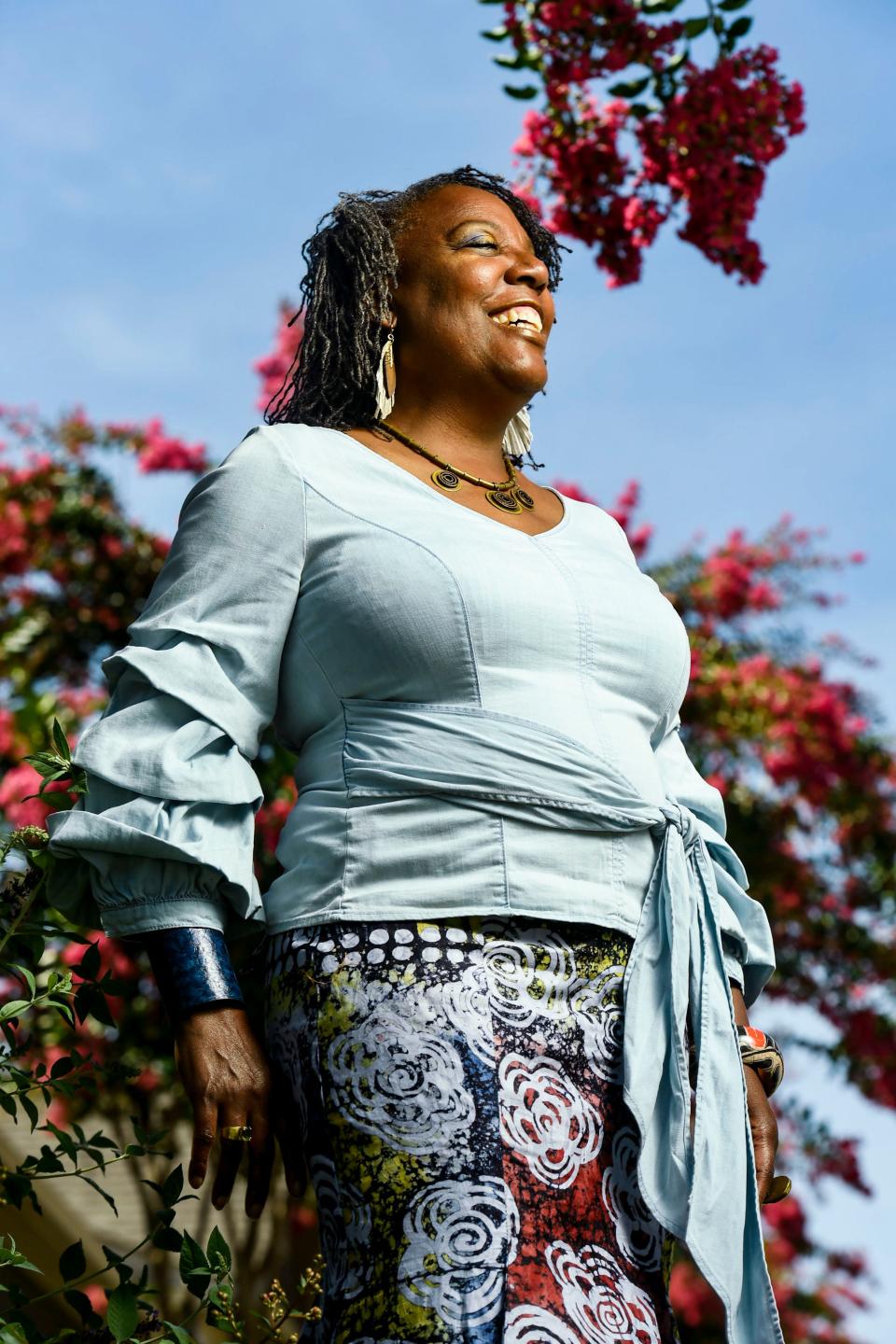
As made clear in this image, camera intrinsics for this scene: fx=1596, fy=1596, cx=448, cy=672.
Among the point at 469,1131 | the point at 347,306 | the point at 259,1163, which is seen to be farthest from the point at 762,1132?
the point at 347,306

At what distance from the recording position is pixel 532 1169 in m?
1.84

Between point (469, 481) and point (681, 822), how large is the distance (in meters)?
0.61

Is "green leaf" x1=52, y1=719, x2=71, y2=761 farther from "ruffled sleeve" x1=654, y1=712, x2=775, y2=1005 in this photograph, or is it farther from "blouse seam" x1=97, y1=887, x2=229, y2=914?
"ruffled sleeve" x1=654, y1=712, x2=775, y2=1005

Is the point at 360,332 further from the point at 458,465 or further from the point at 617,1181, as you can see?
the point at 617,1181

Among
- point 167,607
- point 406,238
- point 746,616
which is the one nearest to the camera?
point 167,607

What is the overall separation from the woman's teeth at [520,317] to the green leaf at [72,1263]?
4.90ft

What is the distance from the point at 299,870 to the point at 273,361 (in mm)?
8057

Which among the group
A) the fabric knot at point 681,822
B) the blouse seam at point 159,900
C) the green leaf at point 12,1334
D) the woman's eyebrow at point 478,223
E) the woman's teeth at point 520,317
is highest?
the woman's eyebrow at point 478,223

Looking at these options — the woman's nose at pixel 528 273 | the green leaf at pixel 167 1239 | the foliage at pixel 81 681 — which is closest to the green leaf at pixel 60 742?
the green leaf at pixel 167 1239

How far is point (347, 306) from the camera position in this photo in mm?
2611

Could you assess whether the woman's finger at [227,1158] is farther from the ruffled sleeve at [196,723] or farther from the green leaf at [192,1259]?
the ruffled sleeve at [196,723]

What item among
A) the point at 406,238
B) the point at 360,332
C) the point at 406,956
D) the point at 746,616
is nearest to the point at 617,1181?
the point at 406,956

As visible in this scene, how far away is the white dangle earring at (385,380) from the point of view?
249 cm

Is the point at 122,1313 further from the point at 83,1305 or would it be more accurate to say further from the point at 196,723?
the point at 196,723
